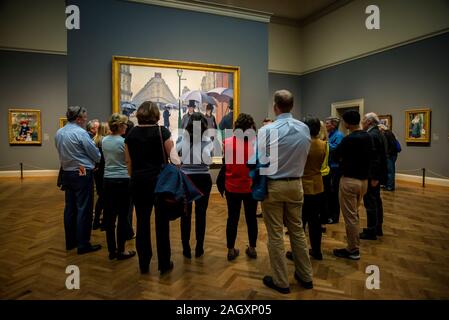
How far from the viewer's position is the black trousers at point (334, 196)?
5211 millimetres

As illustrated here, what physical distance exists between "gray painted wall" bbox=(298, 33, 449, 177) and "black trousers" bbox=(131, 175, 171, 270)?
9.15 m

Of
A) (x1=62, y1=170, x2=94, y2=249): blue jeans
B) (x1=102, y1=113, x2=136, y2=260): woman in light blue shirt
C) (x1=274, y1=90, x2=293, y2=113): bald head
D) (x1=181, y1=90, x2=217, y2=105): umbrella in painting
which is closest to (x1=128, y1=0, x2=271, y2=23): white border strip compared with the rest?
(x1=181, y1=90, x2=217, y2=105): umbrella in painting

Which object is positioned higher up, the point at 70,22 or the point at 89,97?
the point at 70,22

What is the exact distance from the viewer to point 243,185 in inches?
140

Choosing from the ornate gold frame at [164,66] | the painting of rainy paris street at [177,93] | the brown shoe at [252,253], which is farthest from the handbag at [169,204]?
the ornate gold frame at [164,66]

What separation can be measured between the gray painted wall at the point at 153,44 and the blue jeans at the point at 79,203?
10.7ft

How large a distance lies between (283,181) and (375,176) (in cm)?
194

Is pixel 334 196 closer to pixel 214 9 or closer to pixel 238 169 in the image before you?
pixel 238 169

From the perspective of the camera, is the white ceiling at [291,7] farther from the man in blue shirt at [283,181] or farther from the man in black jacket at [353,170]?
the man in blue shirt at [283,181]

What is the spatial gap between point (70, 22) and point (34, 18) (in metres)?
6.30

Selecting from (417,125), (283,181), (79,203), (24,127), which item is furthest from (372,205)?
(24,127)
